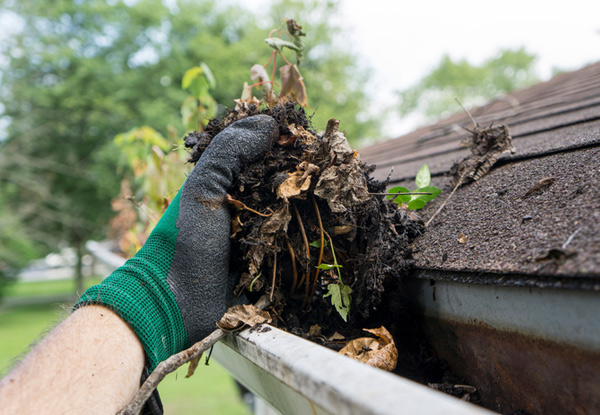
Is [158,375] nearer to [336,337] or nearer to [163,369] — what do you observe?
[163,369]

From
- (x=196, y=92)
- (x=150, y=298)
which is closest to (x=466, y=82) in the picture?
(x=196, y=92)

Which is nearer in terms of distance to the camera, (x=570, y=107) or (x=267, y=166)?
(x=267, y=166)

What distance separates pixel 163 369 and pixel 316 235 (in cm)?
47

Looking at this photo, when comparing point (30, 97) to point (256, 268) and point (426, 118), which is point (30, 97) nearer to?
point (256, 268)

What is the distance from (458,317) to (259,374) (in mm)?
479

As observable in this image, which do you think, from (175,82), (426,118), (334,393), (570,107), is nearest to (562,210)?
(334,393)

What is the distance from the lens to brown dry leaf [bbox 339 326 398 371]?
85cm

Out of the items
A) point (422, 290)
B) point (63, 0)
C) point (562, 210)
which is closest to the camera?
point (562, 210)

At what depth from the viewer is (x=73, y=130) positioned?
1443 cm

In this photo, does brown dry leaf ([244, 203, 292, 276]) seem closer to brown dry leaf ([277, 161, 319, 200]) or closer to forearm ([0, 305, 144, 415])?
brown dry leaf ([277, 161, 319, 200])

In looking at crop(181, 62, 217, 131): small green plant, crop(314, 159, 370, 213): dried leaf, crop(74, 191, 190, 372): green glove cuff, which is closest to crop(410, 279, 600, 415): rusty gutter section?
crop(314, 159, 370, 213): dried leaf

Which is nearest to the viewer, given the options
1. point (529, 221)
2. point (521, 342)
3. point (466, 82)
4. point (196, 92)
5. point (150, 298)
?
point (521, 342)

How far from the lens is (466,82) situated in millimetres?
27203

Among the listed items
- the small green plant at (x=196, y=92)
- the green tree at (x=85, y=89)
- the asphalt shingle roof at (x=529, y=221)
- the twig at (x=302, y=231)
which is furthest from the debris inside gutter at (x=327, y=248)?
the green tree at (x=85, y=89)
